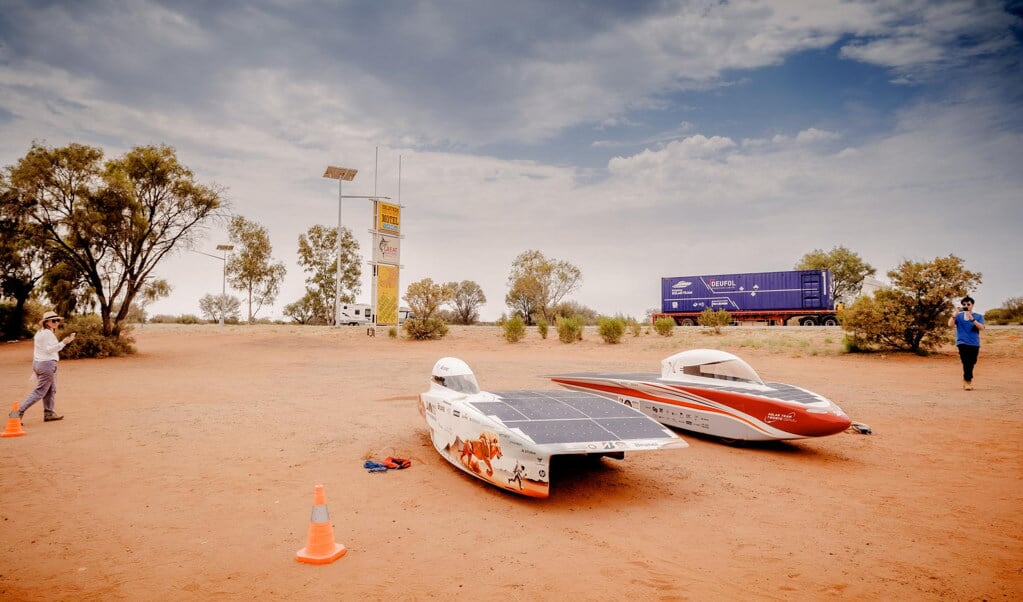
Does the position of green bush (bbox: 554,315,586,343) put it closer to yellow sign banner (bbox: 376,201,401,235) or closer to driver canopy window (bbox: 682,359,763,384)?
yellow sign banner (bbox: 376,201,401,235)

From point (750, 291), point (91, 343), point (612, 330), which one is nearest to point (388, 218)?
point (612, 330)

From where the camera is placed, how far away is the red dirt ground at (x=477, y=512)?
4.17m

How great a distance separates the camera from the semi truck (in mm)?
34656

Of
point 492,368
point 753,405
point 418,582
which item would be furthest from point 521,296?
point 418,582

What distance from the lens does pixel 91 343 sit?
21.3m

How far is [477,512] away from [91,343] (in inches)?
891

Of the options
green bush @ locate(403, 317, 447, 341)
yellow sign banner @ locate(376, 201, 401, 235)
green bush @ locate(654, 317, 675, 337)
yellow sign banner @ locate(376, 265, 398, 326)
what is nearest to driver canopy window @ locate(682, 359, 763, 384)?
green bush @ locate(654, 317, 675, 337)

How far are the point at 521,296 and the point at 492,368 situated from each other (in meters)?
38.1

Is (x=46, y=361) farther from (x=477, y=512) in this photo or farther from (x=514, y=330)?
(x=514, y=330)

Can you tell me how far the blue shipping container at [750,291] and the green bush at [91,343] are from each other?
33.9 meters

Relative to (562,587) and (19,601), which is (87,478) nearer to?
(19,601)

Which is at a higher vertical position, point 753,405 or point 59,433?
point 753,405

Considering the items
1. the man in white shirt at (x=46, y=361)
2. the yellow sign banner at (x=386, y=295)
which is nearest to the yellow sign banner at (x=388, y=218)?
the yellow sign banner at (x=386, y=295)

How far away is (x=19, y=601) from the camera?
3.79 metres
